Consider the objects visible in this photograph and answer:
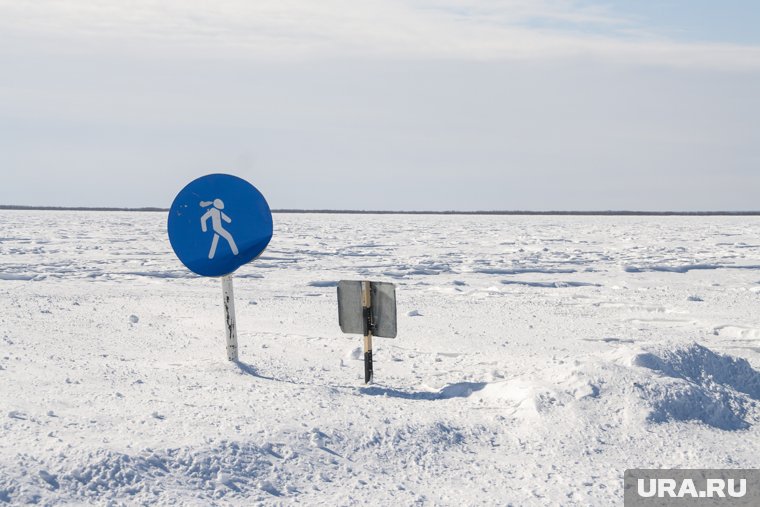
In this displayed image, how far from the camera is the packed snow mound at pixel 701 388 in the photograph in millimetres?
4305

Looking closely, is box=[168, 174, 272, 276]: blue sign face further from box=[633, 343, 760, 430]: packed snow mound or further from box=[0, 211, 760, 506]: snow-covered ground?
box=[633, 343, 760, 430]: packed snow mound

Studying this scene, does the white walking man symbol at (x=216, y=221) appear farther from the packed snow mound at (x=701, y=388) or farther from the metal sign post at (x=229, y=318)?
the packed snow mound at (x=701, y=388)

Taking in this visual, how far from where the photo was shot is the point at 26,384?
428 centimetres

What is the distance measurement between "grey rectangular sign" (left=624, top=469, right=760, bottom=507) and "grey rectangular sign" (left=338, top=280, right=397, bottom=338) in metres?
1.74

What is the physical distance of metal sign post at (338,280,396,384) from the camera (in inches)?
190

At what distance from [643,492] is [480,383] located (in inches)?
63.7

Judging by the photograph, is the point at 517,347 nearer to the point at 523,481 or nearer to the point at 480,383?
the point at 480,383

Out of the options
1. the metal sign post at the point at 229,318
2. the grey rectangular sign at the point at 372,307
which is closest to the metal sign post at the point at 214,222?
the metal sign post at the point at 229,318

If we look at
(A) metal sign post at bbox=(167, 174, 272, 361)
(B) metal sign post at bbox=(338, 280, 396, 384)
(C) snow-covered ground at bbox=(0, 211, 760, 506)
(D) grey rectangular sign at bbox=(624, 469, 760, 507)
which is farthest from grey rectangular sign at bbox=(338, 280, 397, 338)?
(D) grey rectangular sign at bbox=(624, 469, 760, 507)

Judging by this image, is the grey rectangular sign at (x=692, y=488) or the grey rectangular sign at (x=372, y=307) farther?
the grey rectangular sign at (x=372, y=307)

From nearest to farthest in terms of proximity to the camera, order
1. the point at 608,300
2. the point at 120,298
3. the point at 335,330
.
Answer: the point at 335,330, the point at 120,298, the point at 608,300

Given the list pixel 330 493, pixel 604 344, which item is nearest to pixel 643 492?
pixel 330 493

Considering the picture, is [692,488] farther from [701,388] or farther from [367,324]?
[367,324]

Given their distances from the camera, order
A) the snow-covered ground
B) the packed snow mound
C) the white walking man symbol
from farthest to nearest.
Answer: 1. the white walking man symbol
2. the packed snow mound
3. the snow-covered ground
